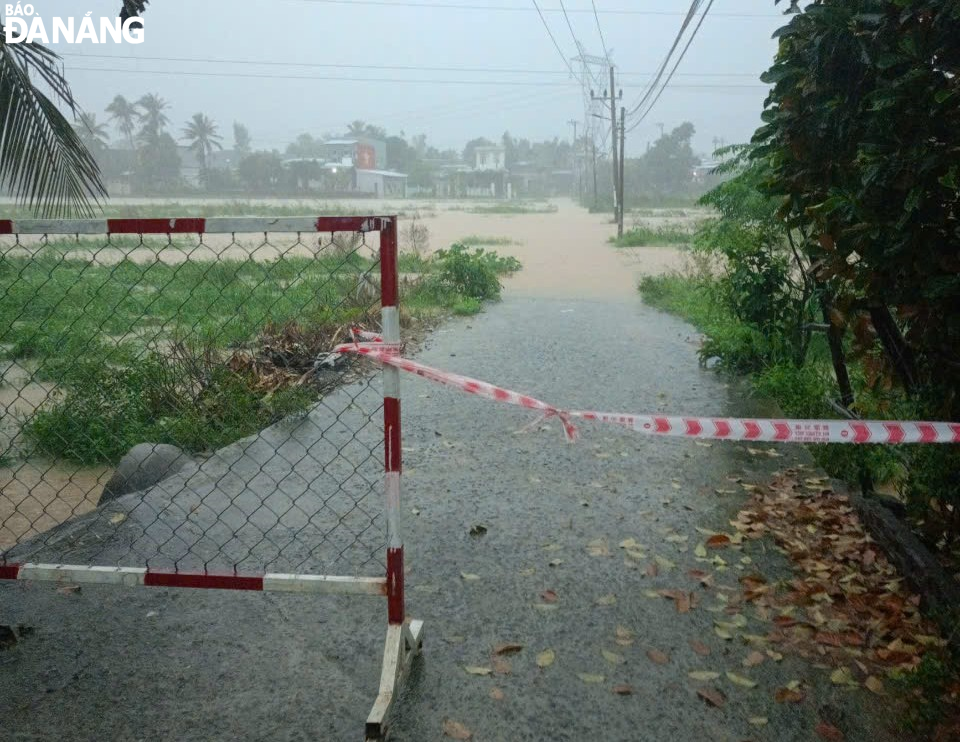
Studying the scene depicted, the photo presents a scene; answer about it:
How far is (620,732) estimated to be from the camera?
3.01m

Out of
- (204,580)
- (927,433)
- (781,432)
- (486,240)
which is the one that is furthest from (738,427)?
(486,240)

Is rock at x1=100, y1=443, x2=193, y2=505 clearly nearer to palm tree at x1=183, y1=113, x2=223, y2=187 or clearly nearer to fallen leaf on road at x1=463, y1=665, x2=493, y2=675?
fallen leaf on road at x1=463, y1=665, x2=493, y2=675

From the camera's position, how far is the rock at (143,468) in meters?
5.47

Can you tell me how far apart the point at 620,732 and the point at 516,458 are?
3.28 metres

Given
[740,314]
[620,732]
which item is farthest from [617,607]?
[740,314]

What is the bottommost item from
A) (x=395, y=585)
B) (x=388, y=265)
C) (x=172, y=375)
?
(x=395, y=585)

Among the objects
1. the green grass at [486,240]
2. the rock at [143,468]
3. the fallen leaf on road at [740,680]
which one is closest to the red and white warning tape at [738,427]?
the fallen leaf on road at [740,680]

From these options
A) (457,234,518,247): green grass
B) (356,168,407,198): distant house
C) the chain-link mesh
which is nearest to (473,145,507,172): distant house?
(356,168,407,198): distant house

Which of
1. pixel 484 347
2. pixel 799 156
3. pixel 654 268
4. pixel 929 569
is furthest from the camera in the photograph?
pixel 654 268

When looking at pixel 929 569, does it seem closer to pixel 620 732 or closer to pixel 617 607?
pixel 617 607

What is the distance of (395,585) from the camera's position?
10.2 feet

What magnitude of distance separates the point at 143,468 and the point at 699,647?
377 centimetres

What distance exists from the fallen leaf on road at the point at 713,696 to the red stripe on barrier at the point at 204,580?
5.62ft

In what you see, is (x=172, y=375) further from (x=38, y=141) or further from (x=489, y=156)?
(x=489, y=156)
